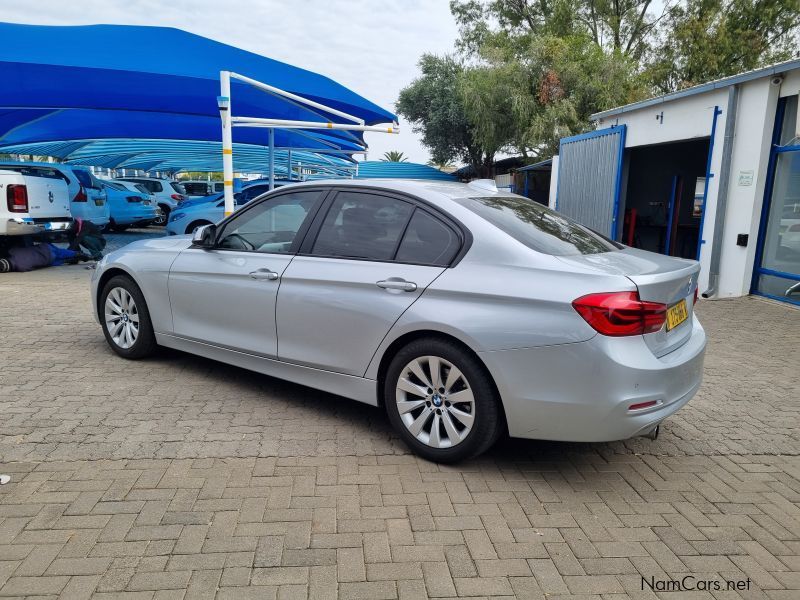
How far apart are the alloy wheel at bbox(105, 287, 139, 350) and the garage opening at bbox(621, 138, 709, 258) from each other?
11009mm

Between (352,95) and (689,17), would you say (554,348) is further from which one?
(689,17)

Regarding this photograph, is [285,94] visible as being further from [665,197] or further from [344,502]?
[665,197]

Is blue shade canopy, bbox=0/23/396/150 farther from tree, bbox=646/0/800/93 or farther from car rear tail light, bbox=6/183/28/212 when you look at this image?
tree, bbox=646/0/800/93

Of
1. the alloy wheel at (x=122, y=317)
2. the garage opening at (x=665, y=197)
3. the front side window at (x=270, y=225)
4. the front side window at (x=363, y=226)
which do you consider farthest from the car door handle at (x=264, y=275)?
the garage opening at (x=665, y=197)

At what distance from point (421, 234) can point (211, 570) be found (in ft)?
6.85

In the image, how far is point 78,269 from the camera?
10922 mm

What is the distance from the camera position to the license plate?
325 cm

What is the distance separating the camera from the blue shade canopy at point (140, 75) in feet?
26.8

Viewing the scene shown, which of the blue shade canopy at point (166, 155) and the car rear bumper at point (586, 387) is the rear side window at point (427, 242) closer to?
the car rear bumper at point (586, 387)

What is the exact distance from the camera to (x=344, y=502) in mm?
3045

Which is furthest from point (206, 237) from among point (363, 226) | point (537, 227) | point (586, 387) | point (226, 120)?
point (226, 120)

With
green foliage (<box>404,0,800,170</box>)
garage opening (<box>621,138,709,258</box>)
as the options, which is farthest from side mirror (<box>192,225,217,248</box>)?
green foliage (<box>404,0,800,170</box>)

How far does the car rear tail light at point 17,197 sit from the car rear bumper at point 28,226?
17 centimetres

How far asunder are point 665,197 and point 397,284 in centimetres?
1273
